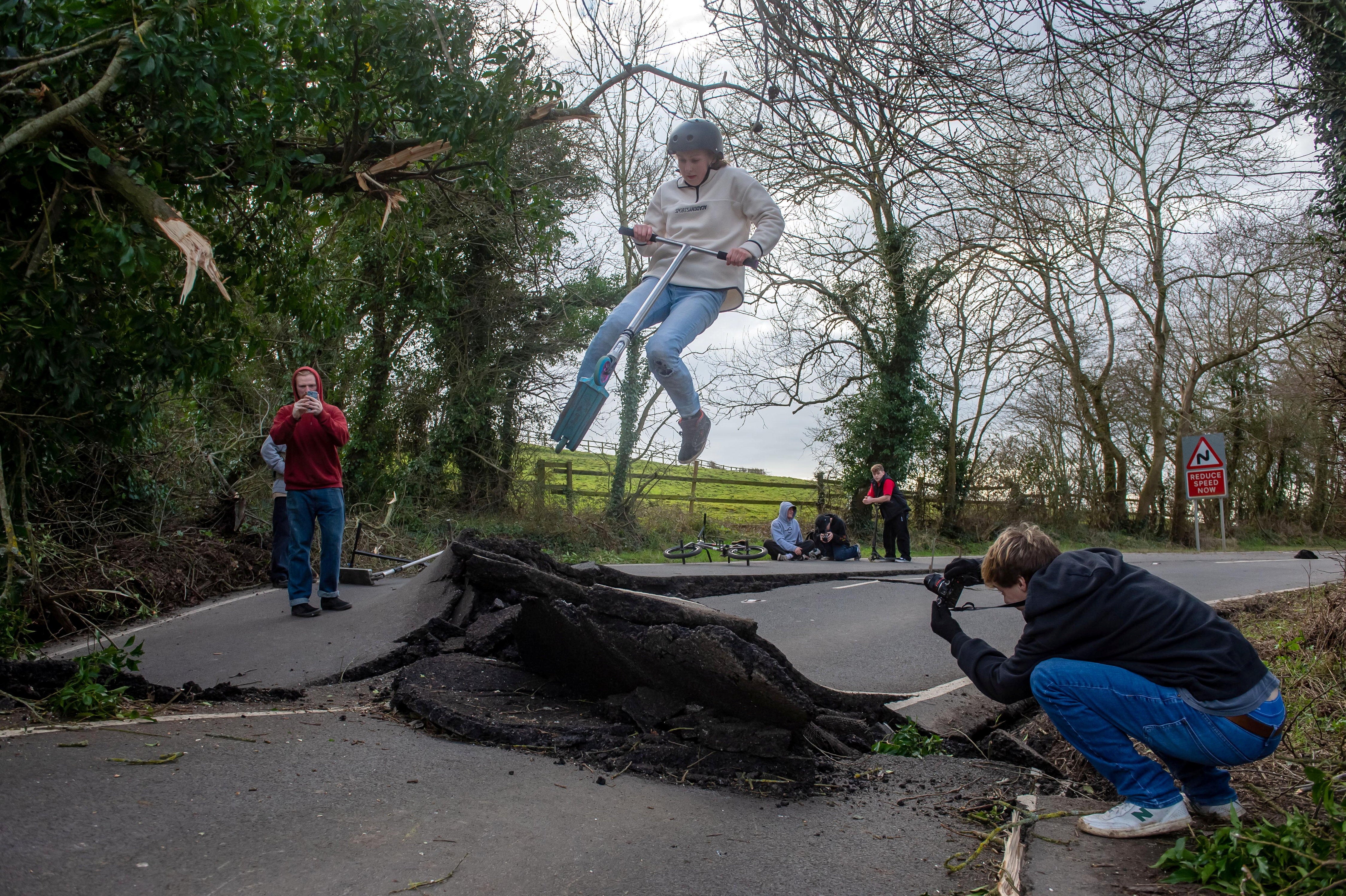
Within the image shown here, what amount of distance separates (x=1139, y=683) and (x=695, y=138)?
9.43ft

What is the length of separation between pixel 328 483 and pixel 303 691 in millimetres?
2548

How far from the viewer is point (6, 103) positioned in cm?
477

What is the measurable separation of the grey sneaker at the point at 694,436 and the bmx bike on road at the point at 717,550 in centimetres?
980

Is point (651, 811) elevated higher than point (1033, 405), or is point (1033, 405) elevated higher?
point (1033, 405)

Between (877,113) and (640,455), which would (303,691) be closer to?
(877,113)

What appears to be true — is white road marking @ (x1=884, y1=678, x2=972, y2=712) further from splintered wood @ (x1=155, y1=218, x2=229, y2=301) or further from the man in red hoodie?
the man in red hoodie

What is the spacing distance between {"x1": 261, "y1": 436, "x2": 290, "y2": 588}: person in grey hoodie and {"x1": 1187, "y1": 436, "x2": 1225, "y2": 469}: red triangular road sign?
25128mm

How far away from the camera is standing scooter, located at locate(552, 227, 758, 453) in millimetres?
3432

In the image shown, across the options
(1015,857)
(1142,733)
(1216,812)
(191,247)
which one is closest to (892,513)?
(1216,812)

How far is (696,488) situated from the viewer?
2059 centimetres

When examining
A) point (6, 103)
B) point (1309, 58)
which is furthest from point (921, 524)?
point (6, 103)

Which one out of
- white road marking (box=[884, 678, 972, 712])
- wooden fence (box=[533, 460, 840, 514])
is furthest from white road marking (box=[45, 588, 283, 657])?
wooden fence (box=[533, 460, 840, 514])

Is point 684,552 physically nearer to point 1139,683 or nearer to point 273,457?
point 273,457

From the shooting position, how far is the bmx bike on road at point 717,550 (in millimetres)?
15070
